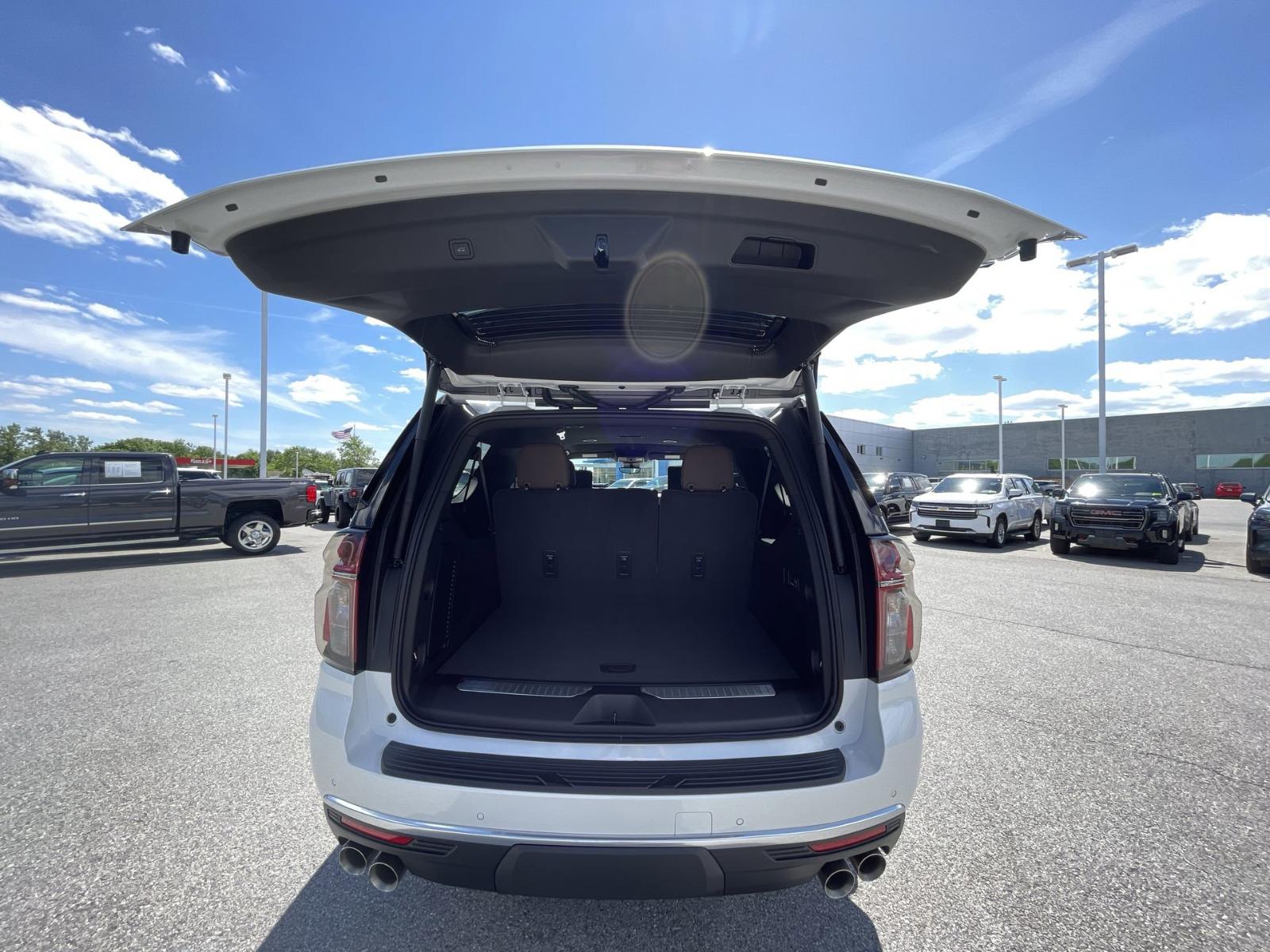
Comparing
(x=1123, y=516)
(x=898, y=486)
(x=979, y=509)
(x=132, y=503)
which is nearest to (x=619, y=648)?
(x=132, y=503)

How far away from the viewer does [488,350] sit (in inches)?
88.5

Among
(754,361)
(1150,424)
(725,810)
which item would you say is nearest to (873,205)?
(754,361)

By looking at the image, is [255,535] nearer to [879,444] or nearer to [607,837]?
[607,837]

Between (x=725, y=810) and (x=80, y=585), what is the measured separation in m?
9.57

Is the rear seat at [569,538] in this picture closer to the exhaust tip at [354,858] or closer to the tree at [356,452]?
the exhaust tip at [354,858]

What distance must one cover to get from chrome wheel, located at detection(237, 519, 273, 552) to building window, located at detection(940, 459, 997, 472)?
1915 inches

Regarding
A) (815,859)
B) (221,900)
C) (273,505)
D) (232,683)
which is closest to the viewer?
(815,859)

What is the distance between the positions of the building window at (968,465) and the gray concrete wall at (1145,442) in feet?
0.38

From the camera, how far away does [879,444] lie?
4722 centimetres

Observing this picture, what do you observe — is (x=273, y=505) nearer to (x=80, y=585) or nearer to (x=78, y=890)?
(x=80, y=585)

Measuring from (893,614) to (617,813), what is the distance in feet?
3.32

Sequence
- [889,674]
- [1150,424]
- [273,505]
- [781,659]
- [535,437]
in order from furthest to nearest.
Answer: [1150,424] → [273,505] → [535,437] → [781,659] → [889,674]

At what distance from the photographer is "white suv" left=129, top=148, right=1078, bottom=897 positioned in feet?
4.72

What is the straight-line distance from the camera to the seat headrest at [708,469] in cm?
306
